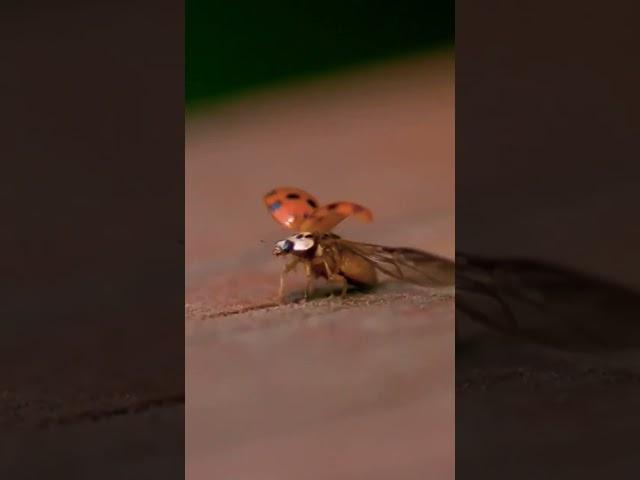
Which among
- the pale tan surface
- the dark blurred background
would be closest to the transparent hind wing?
the pale tan surface

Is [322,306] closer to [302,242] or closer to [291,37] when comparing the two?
[302,242]

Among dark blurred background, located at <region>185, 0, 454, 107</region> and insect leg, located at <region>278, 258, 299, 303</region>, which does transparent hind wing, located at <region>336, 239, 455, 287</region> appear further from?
dark blurred background, located at <region>185, 0, 454, 107</region>

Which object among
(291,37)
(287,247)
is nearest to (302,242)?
(287,247)

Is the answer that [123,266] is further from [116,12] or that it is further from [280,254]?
[116,12]

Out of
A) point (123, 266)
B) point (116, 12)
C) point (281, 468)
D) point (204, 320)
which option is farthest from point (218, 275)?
point (116, 12)

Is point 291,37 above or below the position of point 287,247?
above
